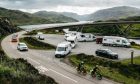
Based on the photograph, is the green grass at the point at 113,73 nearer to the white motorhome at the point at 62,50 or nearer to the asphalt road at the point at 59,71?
the asphalt road at the point at 59,71

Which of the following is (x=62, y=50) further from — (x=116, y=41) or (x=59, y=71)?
(x=116, y=41)

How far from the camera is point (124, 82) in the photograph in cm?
3647

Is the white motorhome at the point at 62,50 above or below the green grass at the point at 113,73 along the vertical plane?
above

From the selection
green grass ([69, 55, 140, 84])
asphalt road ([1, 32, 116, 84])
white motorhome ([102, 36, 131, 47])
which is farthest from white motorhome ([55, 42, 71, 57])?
white motorhome ([102, 36, 131, 47])

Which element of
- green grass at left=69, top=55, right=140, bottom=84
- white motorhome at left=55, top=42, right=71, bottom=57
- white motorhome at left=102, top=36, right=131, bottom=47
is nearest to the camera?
green grass at left=69, top=55, right=140, bottom=84

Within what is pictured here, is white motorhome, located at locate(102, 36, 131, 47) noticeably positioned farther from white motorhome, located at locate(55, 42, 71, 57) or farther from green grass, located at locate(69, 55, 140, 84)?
green grass, located at locate(69, 55, 140, 84)

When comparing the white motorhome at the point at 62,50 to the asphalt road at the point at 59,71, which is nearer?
the asphalt road at the point at 59,71

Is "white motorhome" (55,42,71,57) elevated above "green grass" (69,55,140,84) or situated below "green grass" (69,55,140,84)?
above

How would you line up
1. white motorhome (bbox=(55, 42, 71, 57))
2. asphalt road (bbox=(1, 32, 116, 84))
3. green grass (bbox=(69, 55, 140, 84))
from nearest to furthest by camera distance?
asphalt road (bbox=(1, 32, 116, 84)) → green grass (bbox=(69, 55, 140, 84)) → white motorhome (bbox=(55, 42, 71, 57))

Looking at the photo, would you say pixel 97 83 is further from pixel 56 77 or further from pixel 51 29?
pixel 51 29

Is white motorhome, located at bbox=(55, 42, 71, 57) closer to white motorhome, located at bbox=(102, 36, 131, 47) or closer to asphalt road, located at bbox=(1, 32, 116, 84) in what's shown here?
asphalt road, located at bbox=(1, 32, 116, 84)

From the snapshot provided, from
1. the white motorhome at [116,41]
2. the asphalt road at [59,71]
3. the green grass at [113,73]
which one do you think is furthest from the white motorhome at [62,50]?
the white motorhome at [116,41]

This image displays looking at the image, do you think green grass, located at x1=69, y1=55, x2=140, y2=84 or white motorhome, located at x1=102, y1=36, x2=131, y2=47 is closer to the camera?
green grass, located at x1=69, y1=55, x2=140, y2=84

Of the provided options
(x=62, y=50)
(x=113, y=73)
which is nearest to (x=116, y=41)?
(x=62, y=50)
